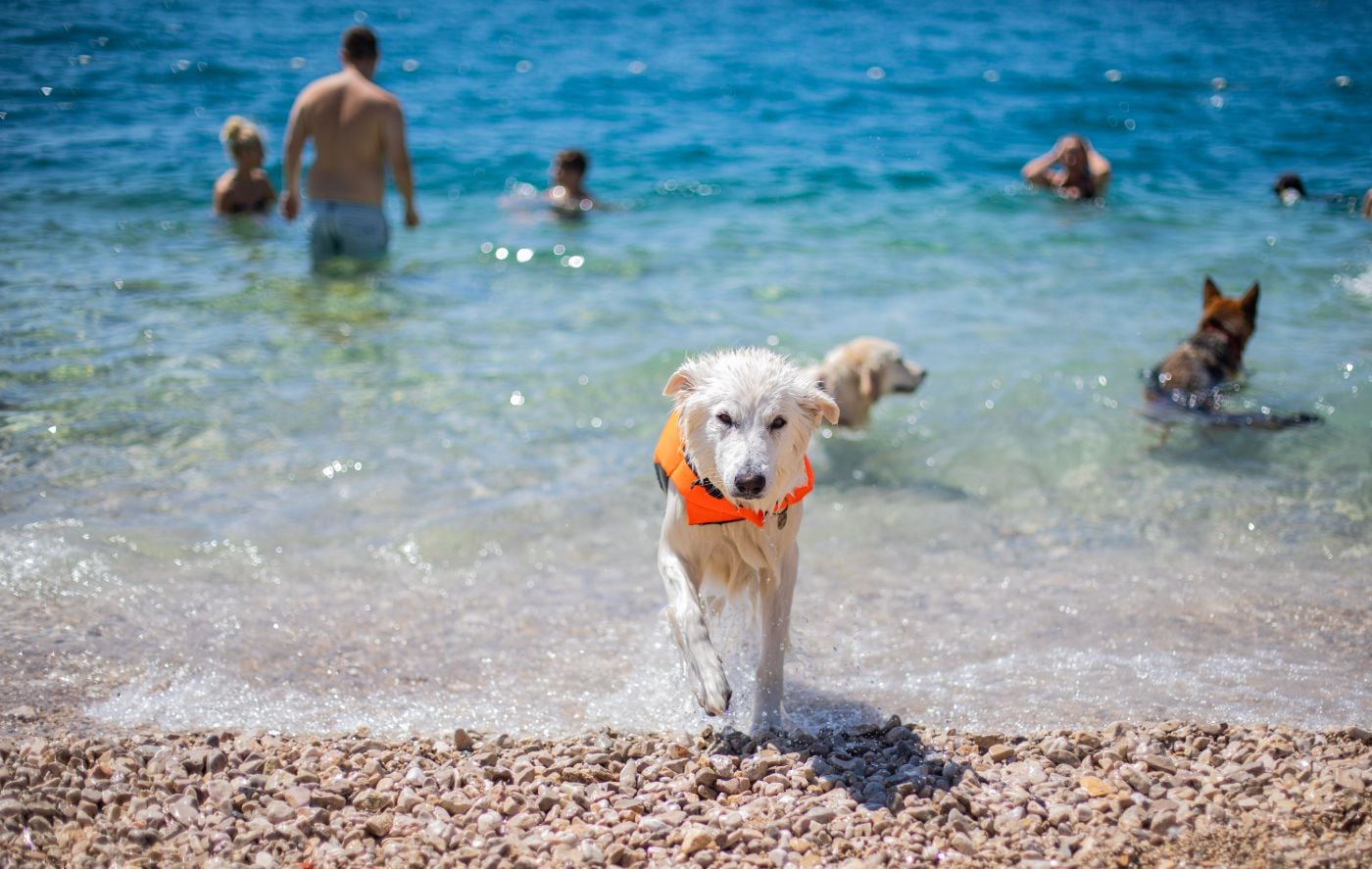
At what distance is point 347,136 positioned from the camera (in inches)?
381

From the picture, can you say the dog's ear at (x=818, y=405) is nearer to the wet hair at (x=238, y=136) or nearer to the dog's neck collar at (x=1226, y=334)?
the dog's neck collar at (x=1226, y=334)

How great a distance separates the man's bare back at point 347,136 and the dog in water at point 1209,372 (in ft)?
21.6

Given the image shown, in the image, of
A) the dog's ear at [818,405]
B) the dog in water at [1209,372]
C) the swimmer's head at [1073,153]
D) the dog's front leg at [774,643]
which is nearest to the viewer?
Result: the dog's ear at [818,405]

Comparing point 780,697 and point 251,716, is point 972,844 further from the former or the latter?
point 251,716

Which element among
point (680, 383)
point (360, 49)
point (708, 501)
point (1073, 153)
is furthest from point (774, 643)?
point (1073, 153)

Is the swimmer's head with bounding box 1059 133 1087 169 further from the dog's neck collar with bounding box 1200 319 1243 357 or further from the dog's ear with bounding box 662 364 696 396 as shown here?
the dog's ear with bounding box 662 364 696 396

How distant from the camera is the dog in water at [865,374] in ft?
23.9

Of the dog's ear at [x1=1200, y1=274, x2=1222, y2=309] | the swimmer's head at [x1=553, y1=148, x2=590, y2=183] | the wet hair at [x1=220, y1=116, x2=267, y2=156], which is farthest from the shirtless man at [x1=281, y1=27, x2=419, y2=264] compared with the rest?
the dog's ear at [x1=1200, y1=274, x2=1222, y2=309]

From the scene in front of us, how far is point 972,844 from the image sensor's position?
340cm

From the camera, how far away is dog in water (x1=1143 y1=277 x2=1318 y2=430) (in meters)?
7.54

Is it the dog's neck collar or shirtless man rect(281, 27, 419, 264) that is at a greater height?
shirtless man rect(281, 27, 419, 264)

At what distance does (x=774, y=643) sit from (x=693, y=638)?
53 cm

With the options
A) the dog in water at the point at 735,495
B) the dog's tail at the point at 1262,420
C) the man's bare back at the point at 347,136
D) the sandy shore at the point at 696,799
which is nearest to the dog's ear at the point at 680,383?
the dog in water at the point at 735,495

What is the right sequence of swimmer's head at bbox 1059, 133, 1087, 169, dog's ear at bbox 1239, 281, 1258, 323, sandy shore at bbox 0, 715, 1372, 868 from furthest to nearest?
1. swimmer's head at bbox 1059, 133, 1087, 169
2. dog's ear at bbox 1239, 281, 1258, 323
3. sandy shore at bbox 0, 715, 1372, 868
